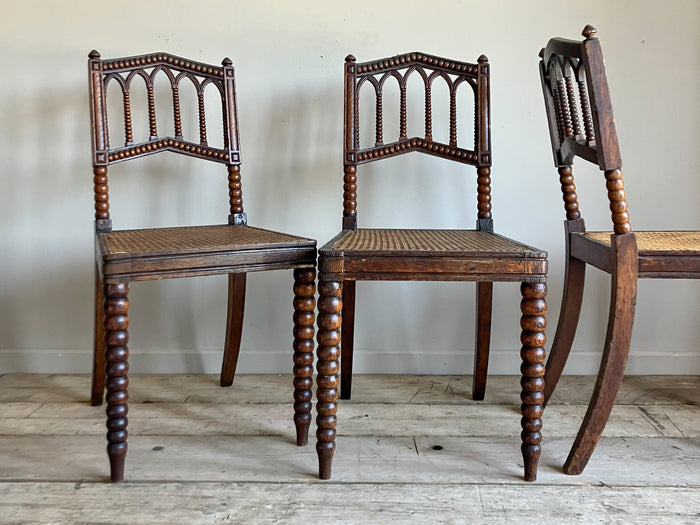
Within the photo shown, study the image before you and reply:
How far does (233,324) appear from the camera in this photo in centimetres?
186

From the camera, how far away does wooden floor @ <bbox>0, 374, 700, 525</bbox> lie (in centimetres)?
119

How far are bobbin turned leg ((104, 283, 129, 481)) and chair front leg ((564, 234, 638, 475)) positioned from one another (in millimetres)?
860

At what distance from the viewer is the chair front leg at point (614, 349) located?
4.22 ft

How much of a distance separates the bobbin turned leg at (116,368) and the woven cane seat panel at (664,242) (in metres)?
0.95

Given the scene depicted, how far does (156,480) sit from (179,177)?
941 millimetres

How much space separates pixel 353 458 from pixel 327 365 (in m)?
0.25

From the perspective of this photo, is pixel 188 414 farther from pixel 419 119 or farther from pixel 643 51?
pixel 643 51

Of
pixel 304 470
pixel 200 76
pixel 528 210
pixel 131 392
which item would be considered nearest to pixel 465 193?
pixel 528 210

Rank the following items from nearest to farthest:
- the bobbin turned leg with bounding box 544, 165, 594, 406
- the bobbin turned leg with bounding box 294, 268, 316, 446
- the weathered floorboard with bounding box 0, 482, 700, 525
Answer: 1. the weathered floorboard with bounding box 0, 482, 700, 525
2. the bobbin turned leg with bounding box 294, 268, 316, 446
3. the bobbin turned leg with bounding box 544, 165, 594, 406

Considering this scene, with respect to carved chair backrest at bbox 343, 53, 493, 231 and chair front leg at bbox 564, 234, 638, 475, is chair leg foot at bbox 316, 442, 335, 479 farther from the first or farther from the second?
carved chair backrest at bbox 343, 53, 493, 231

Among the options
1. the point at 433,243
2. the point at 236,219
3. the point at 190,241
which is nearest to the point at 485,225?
the point at 433,243

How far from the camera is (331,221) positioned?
198 cm

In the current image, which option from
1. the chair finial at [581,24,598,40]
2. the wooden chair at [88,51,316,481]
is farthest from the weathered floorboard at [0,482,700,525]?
the chair finial at [581,24,598,40]

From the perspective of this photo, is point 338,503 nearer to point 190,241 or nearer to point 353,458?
point 353,458
